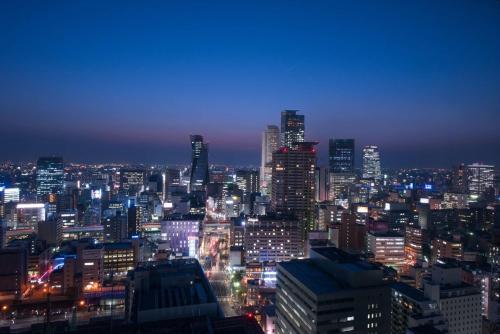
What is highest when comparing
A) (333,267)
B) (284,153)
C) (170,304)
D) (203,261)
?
(284,153)

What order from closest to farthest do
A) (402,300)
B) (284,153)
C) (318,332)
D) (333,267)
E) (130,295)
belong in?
(318,332)
(333,267)
(402,300)
(130,295)
(284,153)

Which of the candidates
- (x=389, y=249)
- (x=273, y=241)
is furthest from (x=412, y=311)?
(x=389, y=249)

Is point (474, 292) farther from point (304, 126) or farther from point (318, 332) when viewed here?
point (304, 126)

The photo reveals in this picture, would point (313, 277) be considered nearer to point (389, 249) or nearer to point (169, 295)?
point (169, 295)

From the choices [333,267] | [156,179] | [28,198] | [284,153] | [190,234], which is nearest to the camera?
[333,267]

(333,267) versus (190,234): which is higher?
(333,267)

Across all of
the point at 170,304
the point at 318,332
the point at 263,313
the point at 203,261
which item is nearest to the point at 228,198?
the point at 203,261
